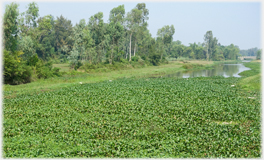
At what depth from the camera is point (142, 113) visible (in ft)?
42.0

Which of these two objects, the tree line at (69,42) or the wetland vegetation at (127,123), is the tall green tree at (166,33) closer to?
the tree line at (69,42)

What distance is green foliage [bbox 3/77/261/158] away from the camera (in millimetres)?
8094

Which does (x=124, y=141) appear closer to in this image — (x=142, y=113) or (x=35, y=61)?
(x=142, y=113)

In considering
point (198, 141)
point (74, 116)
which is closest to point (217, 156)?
point (198, 141)

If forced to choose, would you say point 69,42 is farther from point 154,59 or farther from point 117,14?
point 154,59

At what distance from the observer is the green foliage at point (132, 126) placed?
8.09 m

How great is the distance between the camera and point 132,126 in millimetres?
10641

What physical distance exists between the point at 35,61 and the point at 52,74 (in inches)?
100

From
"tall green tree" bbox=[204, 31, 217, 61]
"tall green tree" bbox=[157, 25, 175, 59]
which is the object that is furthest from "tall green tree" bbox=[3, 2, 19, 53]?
"tall green tree" bbox=[204, 31, 217, 61]

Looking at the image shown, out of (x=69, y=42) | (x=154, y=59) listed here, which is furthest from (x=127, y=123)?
(x=69, y=42)

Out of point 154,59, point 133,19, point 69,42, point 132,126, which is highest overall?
point 133,19

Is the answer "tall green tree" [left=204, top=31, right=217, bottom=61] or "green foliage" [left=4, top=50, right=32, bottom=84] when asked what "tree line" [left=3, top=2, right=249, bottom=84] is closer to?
"green foliage" [left=4, top=50, right=32, bottom=84]

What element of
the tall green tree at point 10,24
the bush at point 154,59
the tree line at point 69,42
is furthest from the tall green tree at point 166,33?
the tall green tree at point 10,24

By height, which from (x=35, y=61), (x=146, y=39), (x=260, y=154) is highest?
(x=146, y=39)
